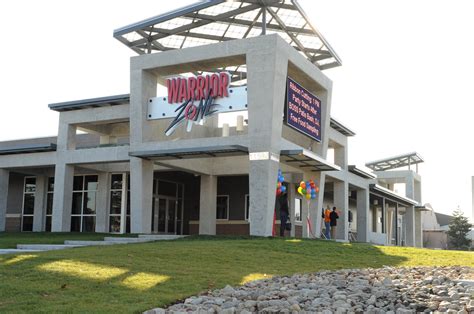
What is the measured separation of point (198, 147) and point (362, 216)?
18.4 m

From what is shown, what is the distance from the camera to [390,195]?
147ft

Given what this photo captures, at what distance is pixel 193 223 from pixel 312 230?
855 cm

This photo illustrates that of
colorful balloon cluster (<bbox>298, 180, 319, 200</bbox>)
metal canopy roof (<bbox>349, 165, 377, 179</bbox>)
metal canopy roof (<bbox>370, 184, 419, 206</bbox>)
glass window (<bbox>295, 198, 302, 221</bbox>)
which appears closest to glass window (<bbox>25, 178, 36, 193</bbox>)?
glass window (<bbox>295, 198, 302, 221</bbox>)

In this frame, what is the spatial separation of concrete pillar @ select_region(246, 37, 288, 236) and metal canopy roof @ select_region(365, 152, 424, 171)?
28.0 metres

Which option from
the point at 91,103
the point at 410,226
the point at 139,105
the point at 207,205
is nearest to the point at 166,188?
the point at 207,205

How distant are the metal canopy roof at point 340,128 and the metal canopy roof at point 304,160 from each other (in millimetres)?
5392

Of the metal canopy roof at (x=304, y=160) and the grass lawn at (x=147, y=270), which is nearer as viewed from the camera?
the grass lawn at (x=147, y=270)

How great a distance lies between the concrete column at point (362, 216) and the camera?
39688mm

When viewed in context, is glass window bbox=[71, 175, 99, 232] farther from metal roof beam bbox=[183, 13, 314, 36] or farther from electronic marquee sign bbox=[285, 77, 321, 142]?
electronic marquee sign bbox=[285, 77, 321, 142]

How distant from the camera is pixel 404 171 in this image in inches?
2047

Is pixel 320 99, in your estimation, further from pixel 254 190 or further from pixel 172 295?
pixel 172 295

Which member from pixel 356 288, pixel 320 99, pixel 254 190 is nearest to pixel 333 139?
pixel 320 99

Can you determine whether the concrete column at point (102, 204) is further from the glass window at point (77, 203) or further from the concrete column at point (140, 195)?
the concrete column at point (140, 195)

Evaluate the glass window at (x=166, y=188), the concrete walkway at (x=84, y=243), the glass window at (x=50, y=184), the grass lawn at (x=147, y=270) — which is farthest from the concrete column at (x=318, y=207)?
the glass window at (x=50, y=184)
